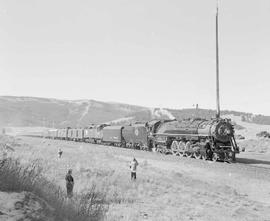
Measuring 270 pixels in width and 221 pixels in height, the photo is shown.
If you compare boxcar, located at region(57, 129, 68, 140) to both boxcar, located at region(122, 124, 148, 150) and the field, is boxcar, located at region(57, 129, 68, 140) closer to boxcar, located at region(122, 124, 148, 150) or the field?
boxcar, located at region(122, 124, 148, 150)

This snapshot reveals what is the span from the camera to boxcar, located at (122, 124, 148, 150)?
41.9 metres

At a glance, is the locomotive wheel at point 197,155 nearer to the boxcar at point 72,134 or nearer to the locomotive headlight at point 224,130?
the locomotive headlight at point 224,130

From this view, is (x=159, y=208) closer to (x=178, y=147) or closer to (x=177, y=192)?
(x=177, y=192)

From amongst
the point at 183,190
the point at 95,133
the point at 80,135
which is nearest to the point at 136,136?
the point at 95,133

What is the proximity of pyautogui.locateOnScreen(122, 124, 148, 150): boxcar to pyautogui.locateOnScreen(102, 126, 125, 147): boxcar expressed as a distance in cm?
99

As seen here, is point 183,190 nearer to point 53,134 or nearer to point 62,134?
point 62,134

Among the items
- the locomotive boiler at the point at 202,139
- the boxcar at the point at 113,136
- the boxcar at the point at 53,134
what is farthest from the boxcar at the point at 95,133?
the locomotive boiler at the point at 202,139

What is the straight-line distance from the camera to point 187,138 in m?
32.7

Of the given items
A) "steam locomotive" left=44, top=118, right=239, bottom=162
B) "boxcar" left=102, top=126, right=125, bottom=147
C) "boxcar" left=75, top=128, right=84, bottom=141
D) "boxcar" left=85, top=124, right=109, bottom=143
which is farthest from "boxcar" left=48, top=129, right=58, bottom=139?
"steam locomotive" left=44, top=118, right=239, bottom=162

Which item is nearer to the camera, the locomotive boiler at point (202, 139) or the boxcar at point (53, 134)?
the locomotive boiler at point (202, 139)

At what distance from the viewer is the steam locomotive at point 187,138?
3050cm

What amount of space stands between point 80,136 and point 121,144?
17948 millimetres

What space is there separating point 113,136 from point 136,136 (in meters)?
8.59

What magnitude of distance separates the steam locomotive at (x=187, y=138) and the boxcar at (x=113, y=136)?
575 mm
